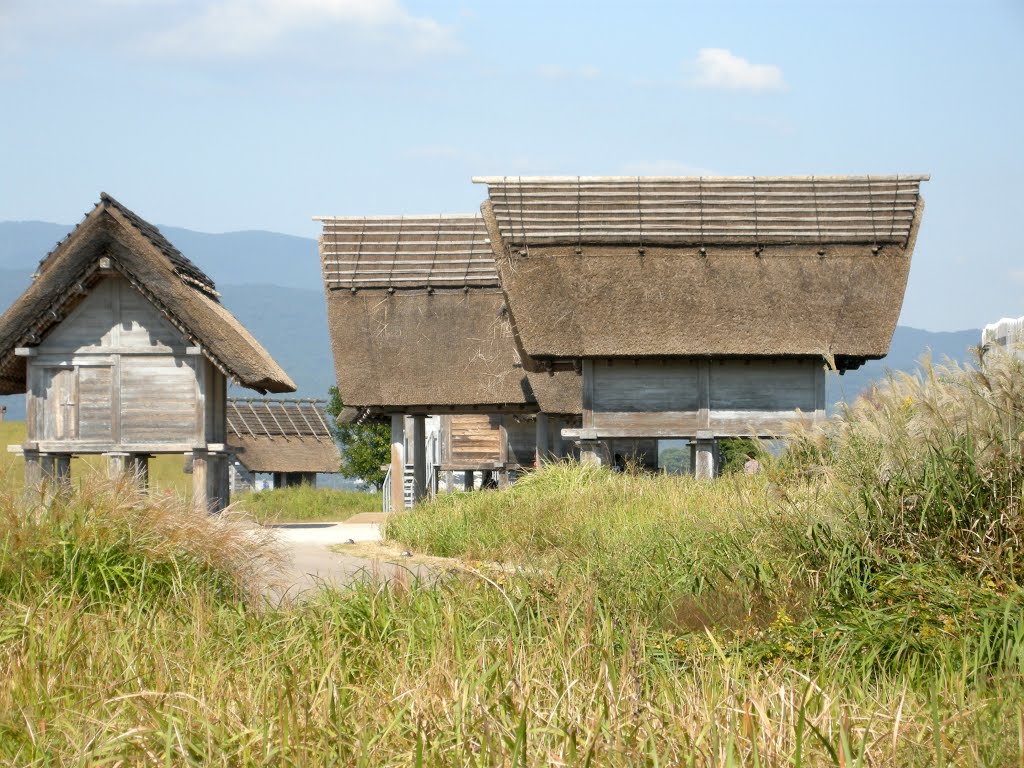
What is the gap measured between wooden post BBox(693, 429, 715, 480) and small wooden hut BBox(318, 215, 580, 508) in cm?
351

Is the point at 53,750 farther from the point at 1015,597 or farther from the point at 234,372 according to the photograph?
the point at 234,372

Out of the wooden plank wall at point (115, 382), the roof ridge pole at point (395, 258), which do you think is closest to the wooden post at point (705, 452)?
the roof ridge pole at point (395, 258)

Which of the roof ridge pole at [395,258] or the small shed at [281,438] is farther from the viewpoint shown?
the small shed at [281,438]

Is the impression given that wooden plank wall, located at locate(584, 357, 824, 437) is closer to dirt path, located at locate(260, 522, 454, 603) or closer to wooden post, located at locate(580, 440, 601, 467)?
wooden post, located at locate(580, 440, 601, 467)

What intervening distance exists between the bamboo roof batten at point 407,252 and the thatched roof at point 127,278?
676 cm

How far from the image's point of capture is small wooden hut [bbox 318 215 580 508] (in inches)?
909

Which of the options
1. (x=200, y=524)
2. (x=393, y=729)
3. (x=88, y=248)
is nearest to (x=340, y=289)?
(x=88, y=248)

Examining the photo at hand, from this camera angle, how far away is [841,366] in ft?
67.7

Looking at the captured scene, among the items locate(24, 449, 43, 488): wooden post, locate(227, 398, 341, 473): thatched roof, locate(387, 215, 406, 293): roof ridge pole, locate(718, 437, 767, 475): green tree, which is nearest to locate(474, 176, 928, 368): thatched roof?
locate(718, 437, 767, 475): green tree

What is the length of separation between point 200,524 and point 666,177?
47.5 ft

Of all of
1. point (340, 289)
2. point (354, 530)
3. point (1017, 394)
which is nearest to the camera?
point (1017, 394)

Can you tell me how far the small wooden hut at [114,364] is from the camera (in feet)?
56.2

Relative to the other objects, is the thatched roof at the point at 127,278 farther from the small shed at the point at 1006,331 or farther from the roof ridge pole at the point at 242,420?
the roof ridge pole at the point at 242,420

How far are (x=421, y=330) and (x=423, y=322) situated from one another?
0.74 feet
